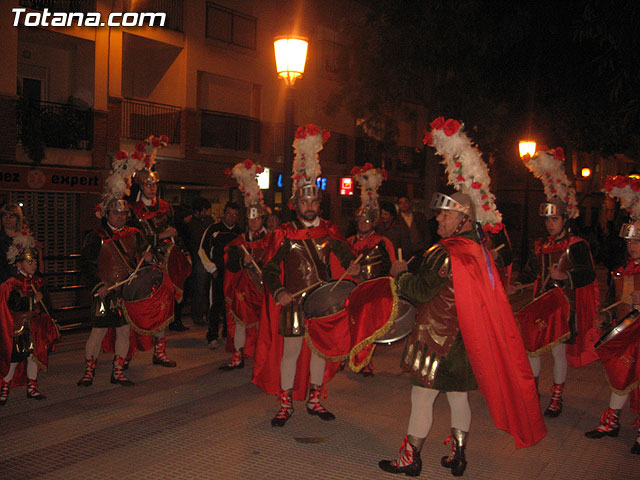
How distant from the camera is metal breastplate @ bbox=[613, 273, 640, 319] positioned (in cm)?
544

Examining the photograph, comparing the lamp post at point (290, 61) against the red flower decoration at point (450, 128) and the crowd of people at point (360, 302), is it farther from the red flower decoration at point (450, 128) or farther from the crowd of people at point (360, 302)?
the red flower decoration at point (450, 128)

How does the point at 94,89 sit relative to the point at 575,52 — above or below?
below

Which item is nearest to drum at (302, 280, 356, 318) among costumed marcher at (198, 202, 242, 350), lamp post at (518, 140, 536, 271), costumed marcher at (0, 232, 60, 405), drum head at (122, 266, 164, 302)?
drum head at (122, 266, 164, 302)

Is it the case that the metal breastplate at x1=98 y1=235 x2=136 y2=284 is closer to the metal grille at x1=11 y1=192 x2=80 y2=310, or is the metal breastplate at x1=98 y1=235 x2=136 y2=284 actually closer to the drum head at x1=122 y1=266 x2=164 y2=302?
the drum head at x1=122 y1=266 x2=164 y2=302

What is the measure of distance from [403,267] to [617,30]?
712cm

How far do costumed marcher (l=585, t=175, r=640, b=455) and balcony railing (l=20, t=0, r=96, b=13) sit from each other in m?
14.5

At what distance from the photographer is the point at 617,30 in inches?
373

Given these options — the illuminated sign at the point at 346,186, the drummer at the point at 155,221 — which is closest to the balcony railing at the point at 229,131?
the illuminated sign at the point at 346,186

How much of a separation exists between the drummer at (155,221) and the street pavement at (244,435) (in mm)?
418

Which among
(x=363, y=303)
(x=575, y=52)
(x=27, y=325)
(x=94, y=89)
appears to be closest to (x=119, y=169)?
(x=27, y=325)

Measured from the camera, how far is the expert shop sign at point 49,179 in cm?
1495

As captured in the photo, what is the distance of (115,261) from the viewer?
6.68 meters

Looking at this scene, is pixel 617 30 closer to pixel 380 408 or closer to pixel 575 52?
pixel 380 408

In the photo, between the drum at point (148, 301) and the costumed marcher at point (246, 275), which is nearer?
the drum at point (148, 301)
